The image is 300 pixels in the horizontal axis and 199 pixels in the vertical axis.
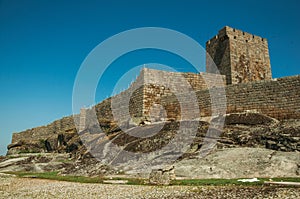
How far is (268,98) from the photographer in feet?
58.6

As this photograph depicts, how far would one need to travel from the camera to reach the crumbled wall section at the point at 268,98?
1692 centimetres

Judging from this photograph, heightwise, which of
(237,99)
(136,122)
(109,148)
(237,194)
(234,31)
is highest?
(234,31)

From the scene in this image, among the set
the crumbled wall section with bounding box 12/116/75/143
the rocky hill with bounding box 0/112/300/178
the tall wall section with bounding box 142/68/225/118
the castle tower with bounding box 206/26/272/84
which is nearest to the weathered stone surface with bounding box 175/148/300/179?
the rocky hill with bounding box 0/112/300/178

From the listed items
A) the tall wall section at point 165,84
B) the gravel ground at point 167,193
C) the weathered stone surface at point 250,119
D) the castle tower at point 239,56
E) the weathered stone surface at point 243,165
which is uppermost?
the castle tower at point 239,56

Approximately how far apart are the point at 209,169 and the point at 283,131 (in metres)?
5.23

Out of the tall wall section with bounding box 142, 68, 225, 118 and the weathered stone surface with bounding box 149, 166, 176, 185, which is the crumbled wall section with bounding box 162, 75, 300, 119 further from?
the weathered stone surface with bounding box 149, 166, 176, 185

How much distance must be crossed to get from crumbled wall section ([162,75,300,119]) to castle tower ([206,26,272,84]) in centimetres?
858

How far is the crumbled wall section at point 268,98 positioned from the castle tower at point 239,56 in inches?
338

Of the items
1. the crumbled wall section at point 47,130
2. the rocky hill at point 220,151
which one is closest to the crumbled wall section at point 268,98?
the rocky hill at point 220,151

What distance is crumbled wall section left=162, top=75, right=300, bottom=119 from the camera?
16.9m

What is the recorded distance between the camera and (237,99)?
19.3 meters

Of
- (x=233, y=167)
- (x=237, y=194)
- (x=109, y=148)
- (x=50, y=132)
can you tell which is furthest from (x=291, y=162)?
(x=50, y=132)

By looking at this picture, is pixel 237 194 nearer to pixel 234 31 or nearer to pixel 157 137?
pixel 157 137

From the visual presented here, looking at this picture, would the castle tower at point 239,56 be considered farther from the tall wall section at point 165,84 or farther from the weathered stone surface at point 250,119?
the weathered stone surface at point 250,119
